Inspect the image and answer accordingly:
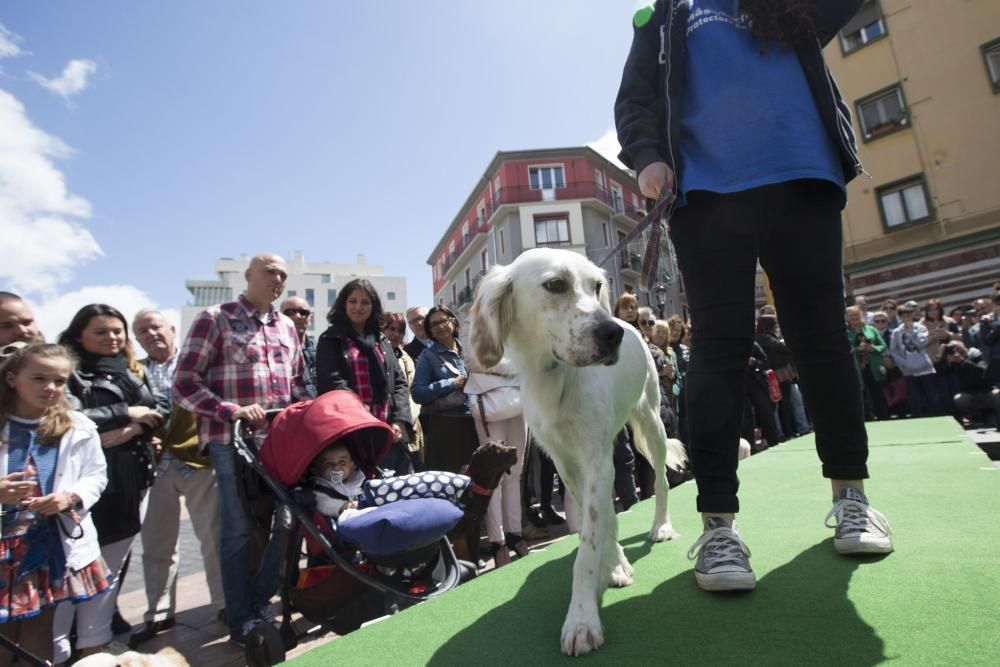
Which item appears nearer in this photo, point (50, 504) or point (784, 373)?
point (50, 504)

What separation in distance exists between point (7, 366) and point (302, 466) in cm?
157

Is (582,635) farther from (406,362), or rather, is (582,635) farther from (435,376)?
(406,362)

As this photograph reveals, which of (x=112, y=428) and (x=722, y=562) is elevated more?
(x=112, y=428)

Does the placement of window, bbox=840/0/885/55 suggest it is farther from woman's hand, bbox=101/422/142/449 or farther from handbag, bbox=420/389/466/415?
woman's hand, bbox=101/422/142/449

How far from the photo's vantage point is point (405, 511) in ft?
7.84

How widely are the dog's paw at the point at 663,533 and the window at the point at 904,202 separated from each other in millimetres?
18523

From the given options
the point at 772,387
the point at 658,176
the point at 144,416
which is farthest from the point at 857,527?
the point at 772,387

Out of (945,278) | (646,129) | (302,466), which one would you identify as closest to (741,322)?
(646,129)

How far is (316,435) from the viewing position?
2.78 m

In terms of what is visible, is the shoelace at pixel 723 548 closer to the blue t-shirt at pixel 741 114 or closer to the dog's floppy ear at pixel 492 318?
the dog's floppy ear at pixel 492 318

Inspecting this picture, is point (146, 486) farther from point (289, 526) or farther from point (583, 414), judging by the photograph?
point (583, 414)

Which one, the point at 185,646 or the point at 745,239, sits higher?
the point at 745,239

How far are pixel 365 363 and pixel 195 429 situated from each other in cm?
128

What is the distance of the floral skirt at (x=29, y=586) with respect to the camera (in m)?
2.26
